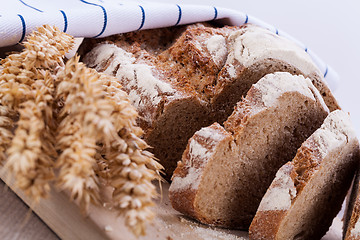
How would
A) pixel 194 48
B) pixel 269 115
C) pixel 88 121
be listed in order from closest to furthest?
1. pixel 88 121
2. pixel 269 115
3. pixel 194 48

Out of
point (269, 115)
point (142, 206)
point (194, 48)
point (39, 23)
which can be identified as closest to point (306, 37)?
point (194, 48)

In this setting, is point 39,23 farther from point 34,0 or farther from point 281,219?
point 281,219

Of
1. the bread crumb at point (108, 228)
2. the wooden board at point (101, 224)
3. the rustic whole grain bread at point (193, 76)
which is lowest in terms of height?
the wooden board at point (101, 224)

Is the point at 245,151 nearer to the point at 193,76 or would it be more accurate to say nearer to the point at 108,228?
the point at 193,76

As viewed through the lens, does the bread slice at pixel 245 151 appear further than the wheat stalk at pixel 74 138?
Yes

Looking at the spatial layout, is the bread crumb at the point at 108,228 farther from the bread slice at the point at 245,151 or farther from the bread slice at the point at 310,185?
the bread slice at the point at 310,185

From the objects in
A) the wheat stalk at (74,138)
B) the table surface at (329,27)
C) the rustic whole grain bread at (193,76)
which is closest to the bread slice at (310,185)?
the rustic whole grain bread at (193,76)
